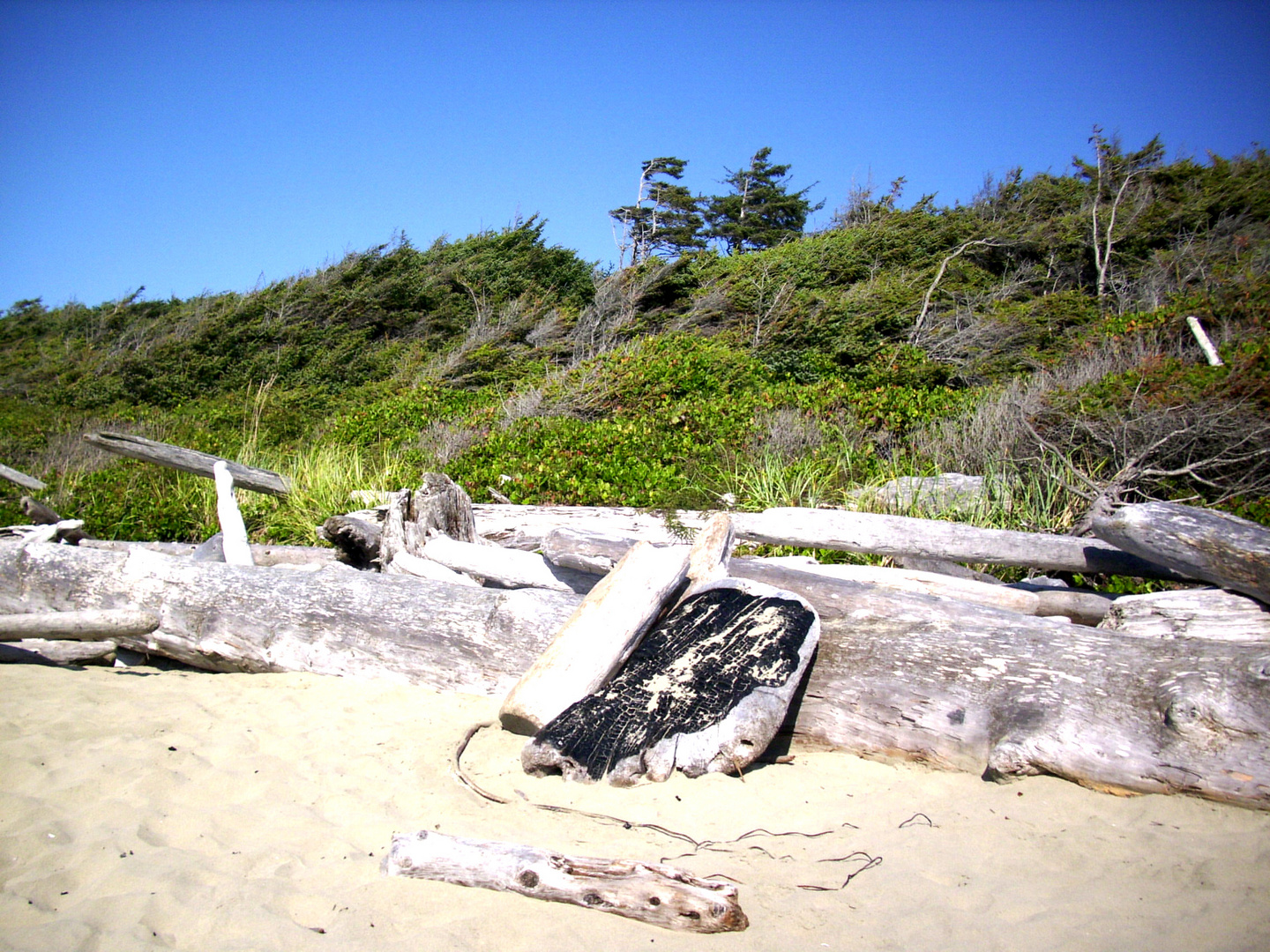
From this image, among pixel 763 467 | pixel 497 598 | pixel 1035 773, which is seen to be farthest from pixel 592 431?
pixel 1035 773

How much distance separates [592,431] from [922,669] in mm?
6381

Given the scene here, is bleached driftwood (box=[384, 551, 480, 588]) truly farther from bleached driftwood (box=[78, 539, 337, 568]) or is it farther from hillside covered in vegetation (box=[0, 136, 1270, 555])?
hillside covered in vegetation (box=[0, 136, 1270, 555])

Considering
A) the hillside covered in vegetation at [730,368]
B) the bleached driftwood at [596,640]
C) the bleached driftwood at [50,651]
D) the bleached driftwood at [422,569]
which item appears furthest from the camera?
the hillside covered in vegetation at [730,368]

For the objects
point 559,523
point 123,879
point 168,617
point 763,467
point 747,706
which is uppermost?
point 763,467

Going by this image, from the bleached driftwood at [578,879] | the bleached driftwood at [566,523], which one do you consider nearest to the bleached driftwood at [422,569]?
the bleached driftwood at [566,523]

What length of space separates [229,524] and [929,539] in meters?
5.48

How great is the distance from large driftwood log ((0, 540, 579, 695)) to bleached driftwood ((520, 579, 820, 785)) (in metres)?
0.79

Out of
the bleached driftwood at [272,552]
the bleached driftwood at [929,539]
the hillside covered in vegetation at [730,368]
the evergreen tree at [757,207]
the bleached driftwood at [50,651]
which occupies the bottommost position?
the bleached driftwood at [50,651]

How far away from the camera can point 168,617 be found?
4699 millimetres

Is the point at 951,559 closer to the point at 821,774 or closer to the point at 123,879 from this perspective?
the point at 821,774

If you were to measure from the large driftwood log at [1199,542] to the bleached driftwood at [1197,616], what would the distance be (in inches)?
3.1

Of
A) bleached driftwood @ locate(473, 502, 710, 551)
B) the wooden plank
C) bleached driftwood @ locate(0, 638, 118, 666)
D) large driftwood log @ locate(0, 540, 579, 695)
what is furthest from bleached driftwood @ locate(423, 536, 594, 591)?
the wooden plank

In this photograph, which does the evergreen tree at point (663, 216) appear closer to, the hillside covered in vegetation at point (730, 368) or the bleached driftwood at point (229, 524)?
the hillside covered in vegetation at point (730, 368)

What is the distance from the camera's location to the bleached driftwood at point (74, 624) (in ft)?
14.6
